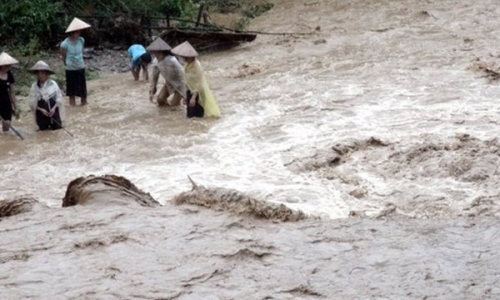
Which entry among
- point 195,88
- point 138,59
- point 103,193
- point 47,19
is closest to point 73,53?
point 138,59

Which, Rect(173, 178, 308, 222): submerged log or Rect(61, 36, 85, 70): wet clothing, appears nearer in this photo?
Rect(173, 178, 308, 222): submerged log

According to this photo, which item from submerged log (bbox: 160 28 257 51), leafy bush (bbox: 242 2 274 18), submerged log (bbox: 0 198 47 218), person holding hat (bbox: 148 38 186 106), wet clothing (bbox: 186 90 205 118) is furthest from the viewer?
leafy bush (bbox: 242 2 274 18)

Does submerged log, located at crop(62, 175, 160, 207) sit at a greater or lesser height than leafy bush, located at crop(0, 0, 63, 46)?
lesser

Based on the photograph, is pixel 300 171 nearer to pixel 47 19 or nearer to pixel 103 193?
pixel 103 193

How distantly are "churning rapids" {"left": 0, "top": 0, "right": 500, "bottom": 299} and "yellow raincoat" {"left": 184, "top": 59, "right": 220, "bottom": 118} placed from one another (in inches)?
9.3

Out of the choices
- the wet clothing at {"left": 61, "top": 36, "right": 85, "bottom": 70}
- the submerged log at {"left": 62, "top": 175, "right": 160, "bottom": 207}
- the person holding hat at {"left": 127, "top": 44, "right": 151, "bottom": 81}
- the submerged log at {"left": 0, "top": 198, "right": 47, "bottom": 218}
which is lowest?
the submerged log at {"left": 0, "top": 198, "right": 47, "bottom": 218}

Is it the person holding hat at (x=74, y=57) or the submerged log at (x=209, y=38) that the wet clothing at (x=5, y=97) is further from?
→ the submerged log at (x=209, y=38)

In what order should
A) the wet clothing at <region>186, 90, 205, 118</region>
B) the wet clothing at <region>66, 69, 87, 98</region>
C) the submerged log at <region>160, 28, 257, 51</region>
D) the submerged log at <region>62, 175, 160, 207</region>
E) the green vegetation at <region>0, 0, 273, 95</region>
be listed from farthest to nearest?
the submerged log at <region>160, 28, 257, 51</region> < the green vegetation at <region>0, 0, 273, 95</region> < the wet clothing at <region>66, 69, 87, 98</region> < the wet clothing at <region>186, 90, 205, 118</region> < the submerged log at <region>62, 175, 160, 207</region>

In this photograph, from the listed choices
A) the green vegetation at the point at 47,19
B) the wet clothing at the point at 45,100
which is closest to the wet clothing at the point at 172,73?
the wet clothing at the point at 45,100

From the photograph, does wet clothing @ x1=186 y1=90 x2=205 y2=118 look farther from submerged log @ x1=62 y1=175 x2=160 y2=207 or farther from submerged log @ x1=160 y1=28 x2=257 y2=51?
submerged log @ x1=160 y1=28 x2=257 y2=51

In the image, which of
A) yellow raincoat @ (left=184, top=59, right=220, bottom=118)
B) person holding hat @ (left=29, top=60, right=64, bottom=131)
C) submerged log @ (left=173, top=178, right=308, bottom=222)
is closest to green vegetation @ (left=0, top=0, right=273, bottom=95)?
person holding hat @ (left=29, top=60, right=64, bottom=131)

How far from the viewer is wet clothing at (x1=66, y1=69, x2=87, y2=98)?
10023mm

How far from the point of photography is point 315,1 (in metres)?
18.0

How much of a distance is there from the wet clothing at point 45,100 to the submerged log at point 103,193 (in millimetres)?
3543
